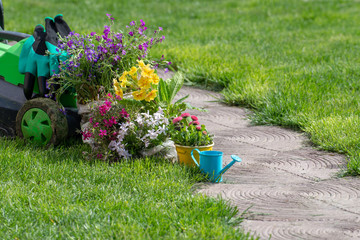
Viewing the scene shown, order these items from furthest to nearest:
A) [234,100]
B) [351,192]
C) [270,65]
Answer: [270,65] → [234,100] → [351,192]

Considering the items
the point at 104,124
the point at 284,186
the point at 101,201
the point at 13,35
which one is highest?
the point at 13,35

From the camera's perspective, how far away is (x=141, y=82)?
421cm

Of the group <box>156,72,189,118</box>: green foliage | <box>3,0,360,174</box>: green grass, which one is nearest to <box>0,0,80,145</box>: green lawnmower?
<box>156,72,189,118</box>: green foliage

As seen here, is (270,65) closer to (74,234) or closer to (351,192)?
(351,192)

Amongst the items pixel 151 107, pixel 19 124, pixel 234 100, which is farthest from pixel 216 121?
pixel 19 124

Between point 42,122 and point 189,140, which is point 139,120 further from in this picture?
point 42,122

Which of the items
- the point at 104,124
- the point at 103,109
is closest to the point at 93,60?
the point at 103,109

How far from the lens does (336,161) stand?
172 inches

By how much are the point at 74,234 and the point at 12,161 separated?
1.25 meters

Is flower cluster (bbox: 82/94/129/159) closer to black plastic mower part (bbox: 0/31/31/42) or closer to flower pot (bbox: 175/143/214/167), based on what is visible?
flower pot (bbox: 175/143/214/167)

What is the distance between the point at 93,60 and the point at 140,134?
0.72 meters

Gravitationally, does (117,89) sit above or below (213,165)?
above

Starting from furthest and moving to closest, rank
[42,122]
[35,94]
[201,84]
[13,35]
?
[201,84] < [13,35] < [35,94] < [42,122]

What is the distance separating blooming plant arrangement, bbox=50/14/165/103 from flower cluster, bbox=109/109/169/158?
46 cm
